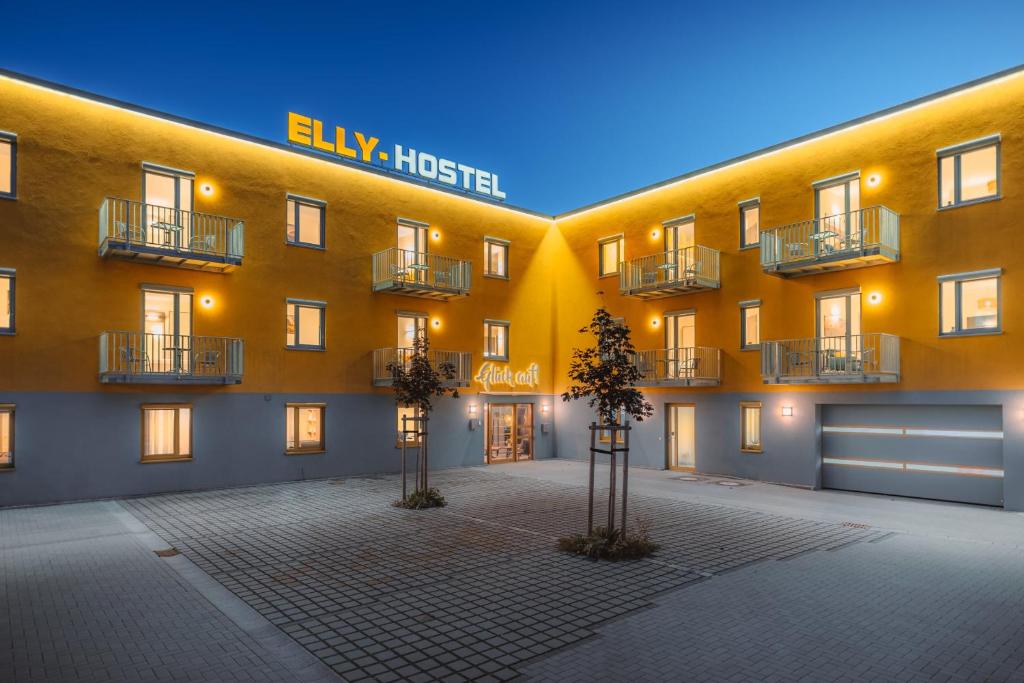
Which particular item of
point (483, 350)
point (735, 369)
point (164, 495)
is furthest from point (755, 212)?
point (164, 495)

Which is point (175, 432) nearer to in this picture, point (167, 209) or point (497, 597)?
point (167, 209)

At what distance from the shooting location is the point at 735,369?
19766 millimetres

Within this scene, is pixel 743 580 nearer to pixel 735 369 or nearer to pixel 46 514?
pixel 735 369

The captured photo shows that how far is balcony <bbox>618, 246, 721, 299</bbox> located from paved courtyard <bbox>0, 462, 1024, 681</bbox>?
843cm

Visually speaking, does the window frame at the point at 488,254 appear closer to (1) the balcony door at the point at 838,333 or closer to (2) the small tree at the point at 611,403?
(1) the balcony door at the point at 838,333

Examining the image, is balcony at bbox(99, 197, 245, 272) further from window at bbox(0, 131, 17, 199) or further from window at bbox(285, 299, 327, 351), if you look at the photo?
window at bbox(285, 299, 327, 351)

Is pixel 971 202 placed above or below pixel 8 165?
below

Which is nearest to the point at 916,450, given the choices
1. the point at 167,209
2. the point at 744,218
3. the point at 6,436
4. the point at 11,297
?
the point at 744,218

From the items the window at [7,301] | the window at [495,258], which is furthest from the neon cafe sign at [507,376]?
the window at [7,301]

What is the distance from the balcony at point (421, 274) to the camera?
20.3 m

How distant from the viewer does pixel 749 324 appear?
779 inches

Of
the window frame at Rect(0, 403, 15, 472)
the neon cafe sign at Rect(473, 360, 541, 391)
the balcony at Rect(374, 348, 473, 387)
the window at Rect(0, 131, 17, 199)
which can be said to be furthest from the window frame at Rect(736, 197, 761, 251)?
the window frame at Rect(0, 403, 15, 472)

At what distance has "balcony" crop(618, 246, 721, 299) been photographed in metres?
20.2

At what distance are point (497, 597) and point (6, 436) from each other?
12987 mm
